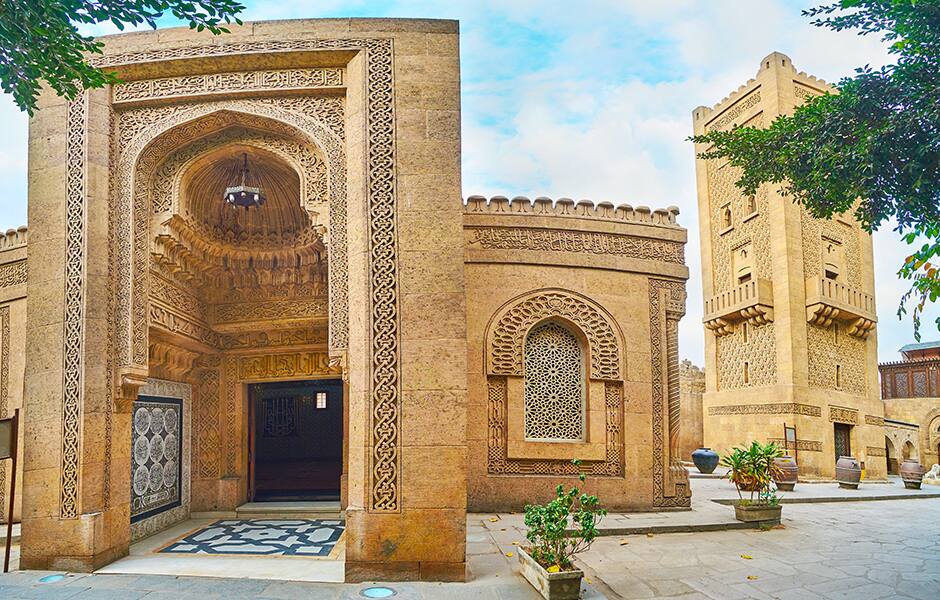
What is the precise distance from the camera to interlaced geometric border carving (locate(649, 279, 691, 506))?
28.7ft

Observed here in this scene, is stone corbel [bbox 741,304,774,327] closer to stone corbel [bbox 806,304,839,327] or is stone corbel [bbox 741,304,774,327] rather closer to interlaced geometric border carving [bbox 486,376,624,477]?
stone corbel [bbox 806,304,839,327]

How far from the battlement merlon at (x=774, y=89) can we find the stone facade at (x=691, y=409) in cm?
781

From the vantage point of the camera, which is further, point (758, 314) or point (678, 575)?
point (758, 314)

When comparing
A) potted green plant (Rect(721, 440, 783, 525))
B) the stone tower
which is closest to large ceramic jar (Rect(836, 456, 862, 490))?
the stone tower

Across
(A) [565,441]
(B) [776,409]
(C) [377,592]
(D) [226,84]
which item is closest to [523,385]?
(A) [565,441]

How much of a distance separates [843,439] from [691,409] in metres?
4.30

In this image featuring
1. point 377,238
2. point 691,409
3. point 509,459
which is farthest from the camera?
point 691,409

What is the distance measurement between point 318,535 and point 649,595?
4111 mm

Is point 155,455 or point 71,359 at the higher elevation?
point 71,359

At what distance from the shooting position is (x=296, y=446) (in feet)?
32.3

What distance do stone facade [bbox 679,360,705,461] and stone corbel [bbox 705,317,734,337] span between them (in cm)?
189

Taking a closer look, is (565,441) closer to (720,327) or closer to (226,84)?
(226,84)

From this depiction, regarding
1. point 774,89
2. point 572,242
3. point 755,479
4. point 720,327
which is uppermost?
point 774,89

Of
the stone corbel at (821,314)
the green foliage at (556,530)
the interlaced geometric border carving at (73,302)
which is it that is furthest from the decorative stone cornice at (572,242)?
the stone corbel at (821,314)
